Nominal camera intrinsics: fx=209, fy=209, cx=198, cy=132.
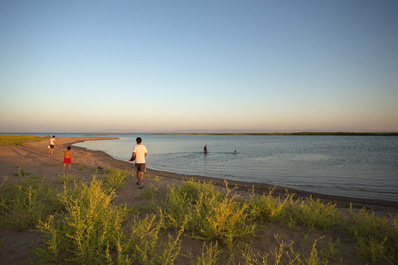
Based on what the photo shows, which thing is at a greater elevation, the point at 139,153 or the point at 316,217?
the point at 139,153

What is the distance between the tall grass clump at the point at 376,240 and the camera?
356 centimetres

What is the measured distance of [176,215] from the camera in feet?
16.1

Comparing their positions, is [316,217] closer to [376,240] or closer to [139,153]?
[376,240]

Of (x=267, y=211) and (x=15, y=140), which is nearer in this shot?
(x=267, y=211)

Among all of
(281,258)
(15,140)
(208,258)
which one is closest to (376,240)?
(281,258)

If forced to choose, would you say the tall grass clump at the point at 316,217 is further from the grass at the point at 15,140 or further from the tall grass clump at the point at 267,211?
the grass at the point at 15,140

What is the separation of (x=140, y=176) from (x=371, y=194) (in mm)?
11230

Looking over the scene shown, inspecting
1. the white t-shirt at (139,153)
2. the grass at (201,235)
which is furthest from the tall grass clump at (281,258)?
the white t-shirt at (139,153)

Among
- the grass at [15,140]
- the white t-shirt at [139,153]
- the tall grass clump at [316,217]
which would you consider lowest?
the grass at [15,140]

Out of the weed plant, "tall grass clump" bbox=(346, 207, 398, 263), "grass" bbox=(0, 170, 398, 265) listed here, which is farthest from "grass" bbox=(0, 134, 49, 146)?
"tall grass clump" bbox=(346, 207, 398, 263)

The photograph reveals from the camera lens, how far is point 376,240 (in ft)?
12.3

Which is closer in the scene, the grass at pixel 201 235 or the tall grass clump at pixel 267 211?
the grass at pixel 201 235

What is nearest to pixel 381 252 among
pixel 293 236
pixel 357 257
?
pixel 357 257

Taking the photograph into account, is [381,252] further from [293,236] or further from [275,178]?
[275,178]
